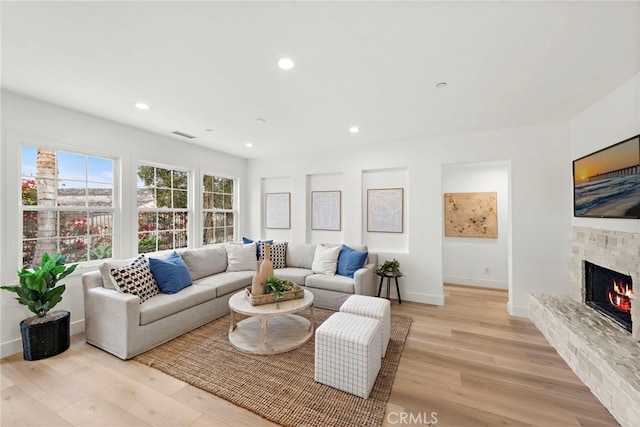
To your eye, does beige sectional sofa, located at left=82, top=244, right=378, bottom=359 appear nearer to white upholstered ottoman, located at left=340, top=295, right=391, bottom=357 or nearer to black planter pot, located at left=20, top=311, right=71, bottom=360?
black planter pot, located at left=20, top=311, right=71, bottom=360

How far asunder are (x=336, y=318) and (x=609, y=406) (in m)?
1.97

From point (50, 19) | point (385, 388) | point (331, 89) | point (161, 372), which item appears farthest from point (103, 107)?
point (385, 388)

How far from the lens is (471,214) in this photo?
4832 mm

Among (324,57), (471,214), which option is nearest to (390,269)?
(471,214)

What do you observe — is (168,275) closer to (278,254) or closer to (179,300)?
(179,300)

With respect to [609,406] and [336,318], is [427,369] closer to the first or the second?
[336,318]

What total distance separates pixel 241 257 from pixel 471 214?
4.31 meters

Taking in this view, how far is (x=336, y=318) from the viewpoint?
226 centimetres

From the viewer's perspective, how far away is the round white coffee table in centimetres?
244

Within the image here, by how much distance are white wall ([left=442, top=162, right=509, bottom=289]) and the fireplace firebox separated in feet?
5.97

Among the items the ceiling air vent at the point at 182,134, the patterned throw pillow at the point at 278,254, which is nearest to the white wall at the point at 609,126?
the patterned throw pillow at the point at 278,254

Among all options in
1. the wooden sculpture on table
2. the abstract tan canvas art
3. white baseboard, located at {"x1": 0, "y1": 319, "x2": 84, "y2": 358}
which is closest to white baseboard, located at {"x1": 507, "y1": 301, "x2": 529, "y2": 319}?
the abstract tan canvas art

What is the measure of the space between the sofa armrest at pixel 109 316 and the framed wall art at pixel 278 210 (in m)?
3.01

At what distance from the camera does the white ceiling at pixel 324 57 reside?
1496 millimetres
